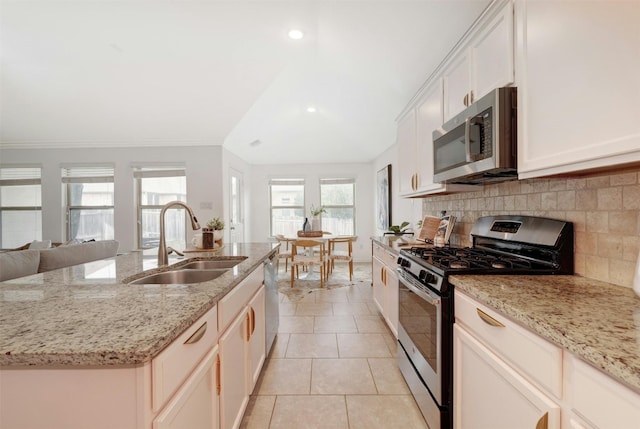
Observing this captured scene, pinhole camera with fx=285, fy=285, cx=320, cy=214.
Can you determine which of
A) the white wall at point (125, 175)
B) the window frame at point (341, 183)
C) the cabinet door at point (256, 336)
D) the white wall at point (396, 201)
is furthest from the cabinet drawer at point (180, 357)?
the window frame at point (341, 183)

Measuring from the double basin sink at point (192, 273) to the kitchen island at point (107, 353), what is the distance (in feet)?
1.32

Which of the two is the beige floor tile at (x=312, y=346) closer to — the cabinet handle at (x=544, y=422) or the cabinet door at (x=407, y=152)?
the cabinet door at (x=407, y=152)

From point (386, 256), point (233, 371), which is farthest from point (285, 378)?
point (386, 256)

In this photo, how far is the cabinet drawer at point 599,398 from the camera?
1.92 ft

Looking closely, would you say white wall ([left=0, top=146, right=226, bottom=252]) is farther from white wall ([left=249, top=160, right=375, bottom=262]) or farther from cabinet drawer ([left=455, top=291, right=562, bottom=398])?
cabinet drawer ([left=455, top=291, right=562, bottom=398])

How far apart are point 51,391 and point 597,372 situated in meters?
1.26

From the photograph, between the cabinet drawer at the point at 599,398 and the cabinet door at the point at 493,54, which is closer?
the cabinet drawer at the point at 599,398

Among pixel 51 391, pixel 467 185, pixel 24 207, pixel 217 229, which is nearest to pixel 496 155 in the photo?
pixel 467 185

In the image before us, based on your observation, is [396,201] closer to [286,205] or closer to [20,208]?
[286,205]

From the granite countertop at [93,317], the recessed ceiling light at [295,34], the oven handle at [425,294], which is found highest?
the recessed ceiling light at [295,34]

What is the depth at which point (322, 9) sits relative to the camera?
240cm

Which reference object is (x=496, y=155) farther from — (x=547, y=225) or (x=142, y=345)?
(x=142, y=345)

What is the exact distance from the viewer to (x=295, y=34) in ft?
9.59

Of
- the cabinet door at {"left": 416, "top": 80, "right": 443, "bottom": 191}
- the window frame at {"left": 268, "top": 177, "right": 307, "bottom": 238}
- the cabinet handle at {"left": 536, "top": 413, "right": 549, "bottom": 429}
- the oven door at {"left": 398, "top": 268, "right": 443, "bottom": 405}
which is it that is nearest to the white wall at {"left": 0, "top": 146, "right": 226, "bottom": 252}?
the window frame at {"left": 268, "top": 177, "right": 307, "bottom": 238}
